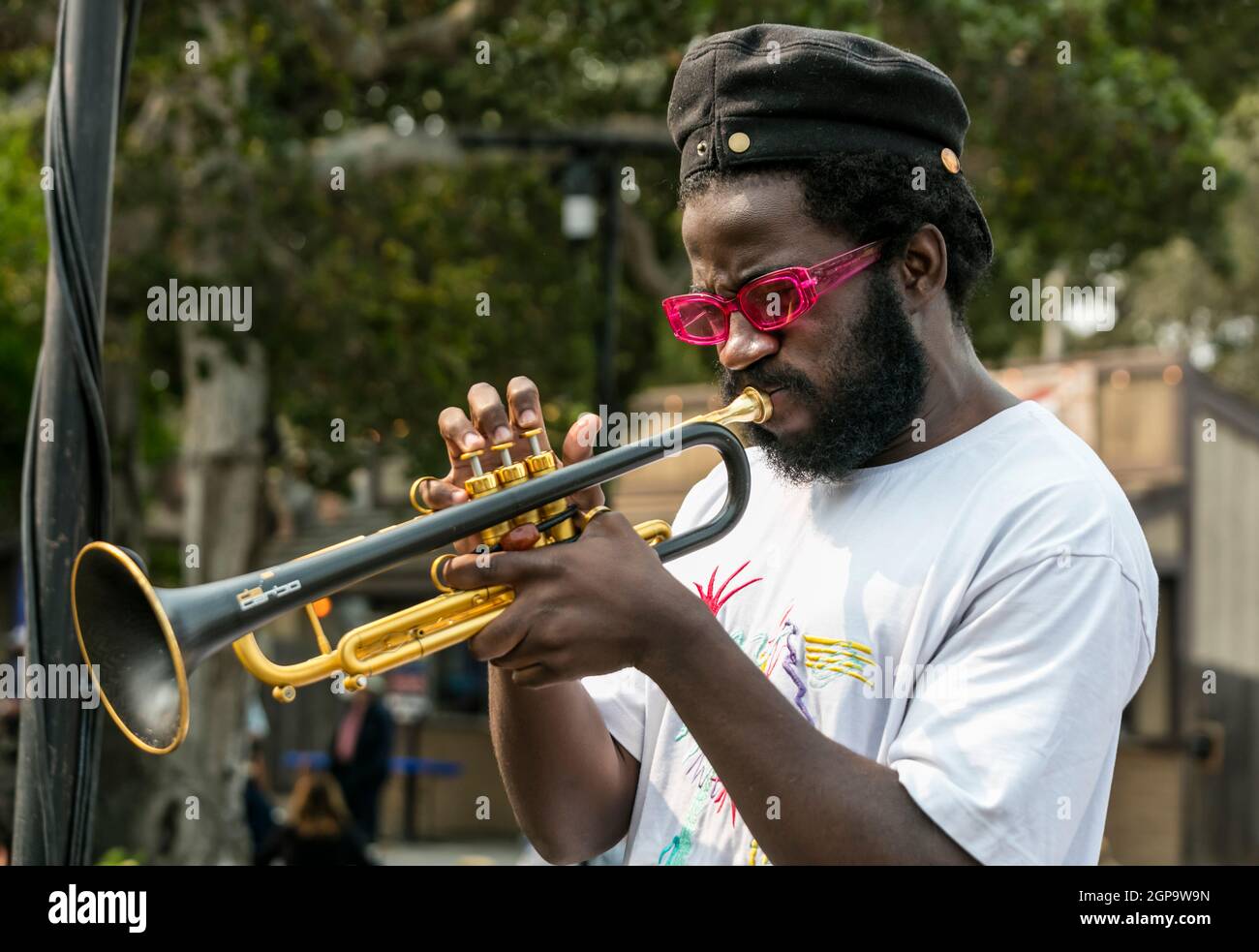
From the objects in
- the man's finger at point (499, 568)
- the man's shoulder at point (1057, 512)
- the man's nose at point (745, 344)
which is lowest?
the man's finger at point (499, 568)

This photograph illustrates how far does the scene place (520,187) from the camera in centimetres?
1249

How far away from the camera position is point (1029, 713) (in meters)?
1.99

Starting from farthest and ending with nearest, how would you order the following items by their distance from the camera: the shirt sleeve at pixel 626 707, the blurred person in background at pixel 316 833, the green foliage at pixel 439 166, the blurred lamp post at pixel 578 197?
the blurred lamp post at pixel 578 197, the blurred person in background at pixel 316 833, the green foliage at pixel 439 166, the shirt sleeve at pixel 626 707

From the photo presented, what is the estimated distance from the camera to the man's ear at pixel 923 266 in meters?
2.39

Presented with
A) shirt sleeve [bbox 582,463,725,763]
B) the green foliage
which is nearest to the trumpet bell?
shirt sleeve [bbox 582,463,725,763]

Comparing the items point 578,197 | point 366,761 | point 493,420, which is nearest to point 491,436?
point 493,420

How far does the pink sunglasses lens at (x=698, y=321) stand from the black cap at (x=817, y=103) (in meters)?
0.21

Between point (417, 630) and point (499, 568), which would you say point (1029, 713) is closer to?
point (499, 568)

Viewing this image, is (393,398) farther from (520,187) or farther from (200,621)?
(200,621)

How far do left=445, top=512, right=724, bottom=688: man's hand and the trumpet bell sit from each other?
0.42 meters

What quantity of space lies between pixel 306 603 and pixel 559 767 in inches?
20.7
